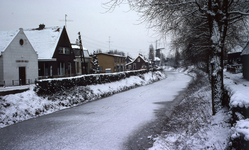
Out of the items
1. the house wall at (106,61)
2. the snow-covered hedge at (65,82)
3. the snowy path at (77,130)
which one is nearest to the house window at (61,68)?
the snow-covered hedge at (65,82)

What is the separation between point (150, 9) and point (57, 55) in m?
26.1

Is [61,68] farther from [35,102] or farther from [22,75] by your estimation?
[35,102]

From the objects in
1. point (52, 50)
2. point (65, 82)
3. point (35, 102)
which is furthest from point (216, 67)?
point (52, 50)

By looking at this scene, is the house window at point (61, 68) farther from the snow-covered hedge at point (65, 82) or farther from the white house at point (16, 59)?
the snow-covered hedge at point (65, 82)

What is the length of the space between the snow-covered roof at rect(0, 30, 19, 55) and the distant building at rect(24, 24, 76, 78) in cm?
640

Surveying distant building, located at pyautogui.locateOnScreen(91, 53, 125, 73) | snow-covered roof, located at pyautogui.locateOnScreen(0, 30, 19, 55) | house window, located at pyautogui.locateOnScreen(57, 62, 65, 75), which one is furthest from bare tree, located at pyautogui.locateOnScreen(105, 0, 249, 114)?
distant building, located at pyautogui.locateOnScreen(91, 53, 125, 73)

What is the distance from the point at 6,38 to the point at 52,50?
8.42 meters

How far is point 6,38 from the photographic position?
69.8ft

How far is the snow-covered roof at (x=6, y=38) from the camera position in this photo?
67.1 ft

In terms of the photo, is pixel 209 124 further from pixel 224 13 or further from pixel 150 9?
pixel 150 9

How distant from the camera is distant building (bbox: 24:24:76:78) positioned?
95.5 feet

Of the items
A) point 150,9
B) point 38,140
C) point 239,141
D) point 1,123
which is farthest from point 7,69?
point 239,141

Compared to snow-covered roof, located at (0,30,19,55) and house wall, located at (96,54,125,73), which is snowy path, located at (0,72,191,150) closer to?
snow-covered roof, located at (0,30,19,55)

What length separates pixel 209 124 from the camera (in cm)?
590
